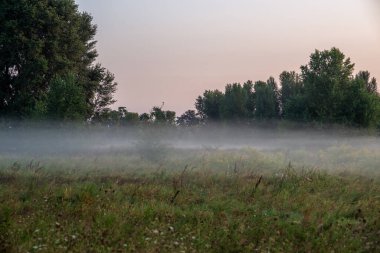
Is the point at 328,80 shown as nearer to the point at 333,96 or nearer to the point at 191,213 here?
the point at 333,96

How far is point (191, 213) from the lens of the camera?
9234 millimetres

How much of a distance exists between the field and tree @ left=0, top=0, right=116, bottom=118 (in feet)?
63.9

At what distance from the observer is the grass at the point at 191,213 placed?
7.37 metres

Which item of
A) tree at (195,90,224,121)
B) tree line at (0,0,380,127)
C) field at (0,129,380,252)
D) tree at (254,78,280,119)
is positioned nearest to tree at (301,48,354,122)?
tree line at (0,0,380,127)

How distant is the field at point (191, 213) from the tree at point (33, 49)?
1948 centimetres

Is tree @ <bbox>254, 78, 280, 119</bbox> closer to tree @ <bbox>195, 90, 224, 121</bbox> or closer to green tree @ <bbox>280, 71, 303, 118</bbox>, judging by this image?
green tree @ <bbox>280, 71, 303, 118</bbox>

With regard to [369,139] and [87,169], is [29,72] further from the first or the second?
[369,139]

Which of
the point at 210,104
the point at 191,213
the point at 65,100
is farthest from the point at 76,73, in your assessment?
the point at 210,104

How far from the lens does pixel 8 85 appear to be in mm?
35375

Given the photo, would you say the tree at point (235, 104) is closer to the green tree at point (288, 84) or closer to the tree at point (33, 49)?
the green tree at point (288, 84)

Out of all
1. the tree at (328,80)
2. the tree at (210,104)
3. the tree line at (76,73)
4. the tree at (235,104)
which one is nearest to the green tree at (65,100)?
the tree line at (76,73)

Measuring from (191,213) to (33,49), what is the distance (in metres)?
27.5

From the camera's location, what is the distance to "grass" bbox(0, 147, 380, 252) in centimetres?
737

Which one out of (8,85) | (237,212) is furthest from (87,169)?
(8,85)
